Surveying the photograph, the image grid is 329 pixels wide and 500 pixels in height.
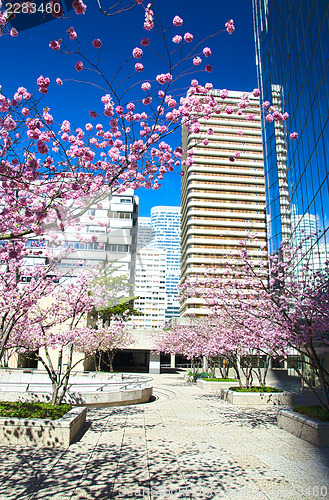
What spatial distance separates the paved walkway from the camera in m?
5.45

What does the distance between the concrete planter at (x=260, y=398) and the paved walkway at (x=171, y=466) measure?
17.2 ft

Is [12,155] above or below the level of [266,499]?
above

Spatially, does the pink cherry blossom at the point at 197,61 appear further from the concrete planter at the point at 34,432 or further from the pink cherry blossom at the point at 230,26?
the concrete planter at the point at 34,432

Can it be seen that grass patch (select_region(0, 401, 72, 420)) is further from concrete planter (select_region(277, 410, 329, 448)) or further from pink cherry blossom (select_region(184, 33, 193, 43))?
pink cherry blossom (select_region(184, 33, 193, 43))

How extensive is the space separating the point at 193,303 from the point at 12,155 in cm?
6734

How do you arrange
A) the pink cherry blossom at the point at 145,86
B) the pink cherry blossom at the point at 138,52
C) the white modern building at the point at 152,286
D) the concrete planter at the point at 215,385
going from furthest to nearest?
the white modern building at the point at 152,286 < the concrete planter at the point at 215,385 < the pink cherry blossom at the point at 145,86 < the pink cherry blossom at the point at 138,52

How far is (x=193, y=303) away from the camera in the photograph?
71.1 metres

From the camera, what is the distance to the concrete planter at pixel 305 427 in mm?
8047

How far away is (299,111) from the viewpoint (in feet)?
70.2

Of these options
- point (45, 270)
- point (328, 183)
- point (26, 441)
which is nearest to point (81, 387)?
point (45, 270)

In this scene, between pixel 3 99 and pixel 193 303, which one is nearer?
pixel 3 99

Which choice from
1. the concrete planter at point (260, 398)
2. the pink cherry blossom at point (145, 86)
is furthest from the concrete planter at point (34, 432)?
the concrete planter at point (260, 398)

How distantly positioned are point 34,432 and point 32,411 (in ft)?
2.78

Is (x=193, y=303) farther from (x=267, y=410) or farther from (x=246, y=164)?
(x=267, y=410)
